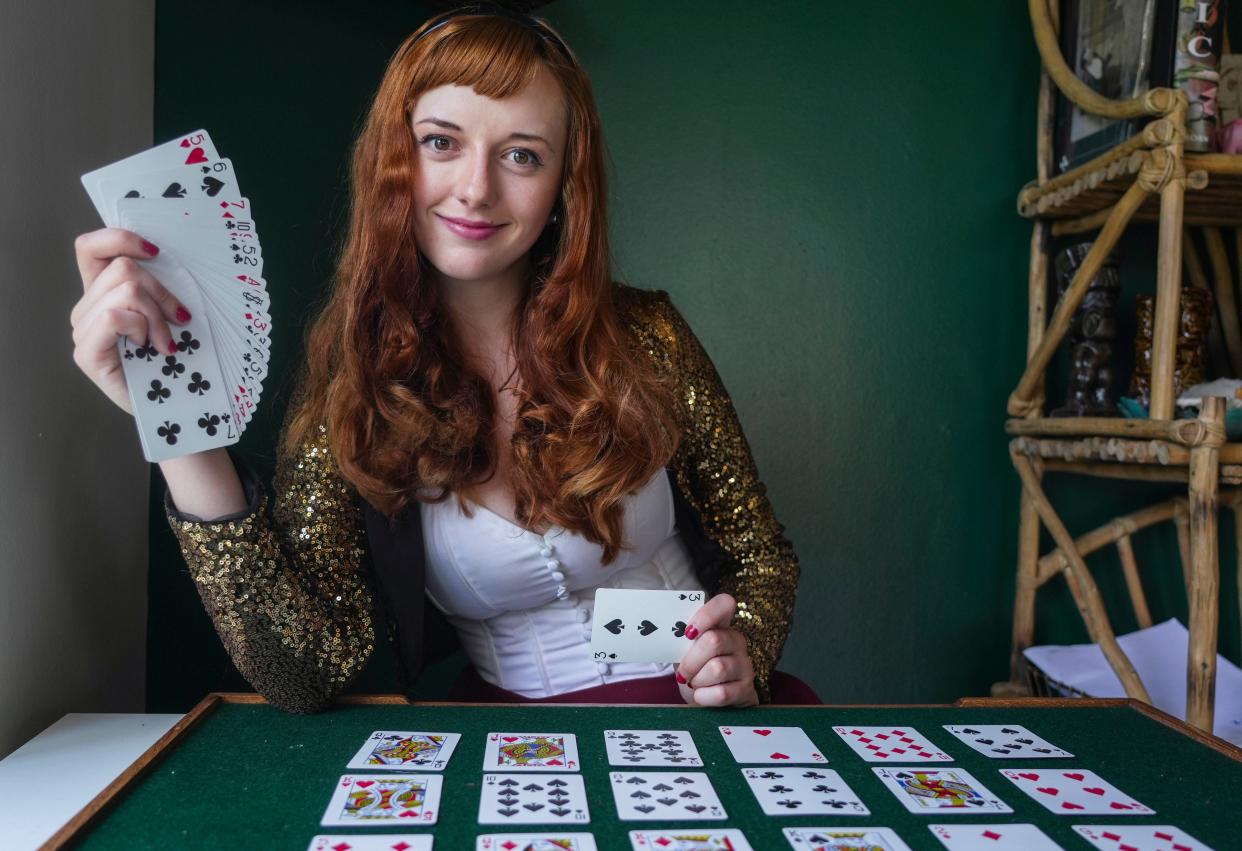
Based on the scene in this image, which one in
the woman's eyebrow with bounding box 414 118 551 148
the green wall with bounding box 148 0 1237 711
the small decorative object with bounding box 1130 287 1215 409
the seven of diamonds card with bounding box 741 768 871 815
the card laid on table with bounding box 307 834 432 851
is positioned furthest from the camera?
the green wall with bounding box 148 0 1237 711

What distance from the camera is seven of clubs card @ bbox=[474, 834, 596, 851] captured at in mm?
893

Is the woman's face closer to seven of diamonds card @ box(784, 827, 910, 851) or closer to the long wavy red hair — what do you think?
the long wavy red hair

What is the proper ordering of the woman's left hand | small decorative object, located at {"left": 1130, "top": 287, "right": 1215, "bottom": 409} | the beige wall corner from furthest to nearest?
1. small decorative object, located at {"left": 1130, "top": 287, "right": 1215, "bottom": 409}
2. the woman's left hand
3. the beige wall corner

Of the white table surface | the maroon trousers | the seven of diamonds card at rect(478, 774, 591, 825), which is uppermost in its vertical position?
the seven of diamonds card at rect(478, 774, 591, 825)

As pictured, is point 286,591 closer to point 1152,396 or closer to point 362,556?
point 362,556

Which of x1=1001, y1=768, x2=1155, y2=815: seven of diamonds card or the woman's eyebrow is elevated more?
the woman's eyebrow

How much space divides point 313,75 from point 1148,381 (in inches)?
78.0

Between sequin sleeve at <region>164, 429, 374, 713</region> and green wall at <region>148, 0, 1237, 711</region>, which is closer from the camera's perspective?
sequin sleeve at <region>164, 429, 374, 713</region>

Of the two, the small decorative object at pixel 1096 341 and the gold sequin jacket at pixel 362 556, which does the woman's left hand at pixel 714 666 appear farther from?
the small decorative object at pixel 1096 341

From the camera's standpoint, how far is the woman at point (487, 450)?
4.49ft

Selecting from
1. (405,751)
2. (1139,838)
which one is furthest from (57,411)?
(1139,838)

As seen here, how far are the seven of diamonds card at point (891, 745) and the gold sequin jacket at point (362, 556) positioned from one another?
0.93 ft

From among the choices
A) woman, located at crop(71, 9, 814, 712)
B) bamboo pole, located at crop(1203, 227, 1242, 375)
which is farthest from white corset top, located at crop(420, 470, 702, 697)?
bamboo pole, located at crop(1203, 227, 1242, 375)

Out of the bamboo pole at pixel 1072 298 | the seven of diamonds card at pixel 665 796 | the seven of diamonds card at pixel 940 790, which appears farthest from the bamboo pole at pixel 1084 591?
the seven of diamonds card at pixel 665 796
